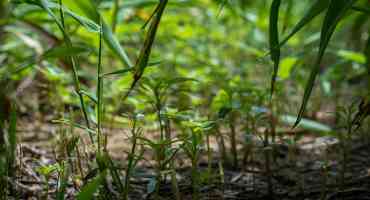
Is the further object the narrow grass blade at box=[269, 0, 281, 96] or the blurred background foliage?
the blurred background foliage

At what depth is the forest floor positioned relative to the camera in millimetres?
963

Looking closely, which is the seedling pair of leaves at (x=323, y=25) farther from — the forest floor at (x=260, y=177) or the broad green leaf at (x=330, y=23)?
the forest floor at (x=260, y=177)

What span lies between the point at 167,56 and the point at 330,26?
1.55 metres

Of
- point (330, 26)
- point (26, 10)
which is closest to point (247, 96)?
point (330, 26)

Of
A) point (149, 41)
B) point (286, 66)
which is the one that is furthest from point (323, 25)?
point (286, 66)

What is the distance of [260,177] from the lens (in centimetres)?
113

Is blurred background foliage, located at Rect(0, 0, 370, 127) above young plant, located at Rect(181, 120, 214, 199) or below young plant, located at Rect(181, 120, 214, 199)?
above

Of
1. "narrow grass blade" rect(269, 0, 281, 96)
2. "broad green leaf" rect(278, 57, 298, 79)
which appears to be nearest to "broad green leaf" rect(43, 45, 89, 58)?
"narrow grass blade" rect(269, 0, 281, 96)

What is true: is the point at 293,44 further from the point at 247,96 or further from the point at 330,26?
the point at 330,26

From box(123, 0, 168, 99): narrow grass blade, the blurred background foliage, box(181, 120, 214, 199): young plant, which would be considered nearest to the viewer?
box(123, 0, 168, 99): narrow grass blade

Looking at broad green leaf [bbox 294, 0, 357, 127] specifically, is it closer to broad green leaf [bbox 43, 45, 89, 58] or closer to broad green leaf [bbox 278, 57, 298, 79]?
broad green leaf [bbox 43, 45, 89, 58]

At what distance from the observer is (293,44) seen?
→ 2.65 meters

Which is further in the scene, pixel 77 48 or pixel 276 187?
pixel 276 187

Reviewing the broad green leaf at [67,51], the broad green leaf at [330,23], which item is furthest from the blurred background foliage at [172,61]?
the broad green leaf at [330,23]
